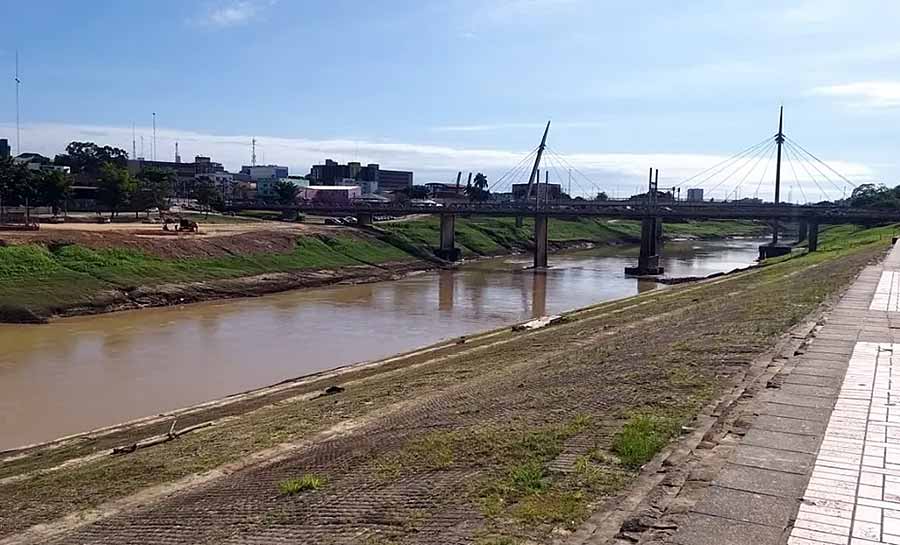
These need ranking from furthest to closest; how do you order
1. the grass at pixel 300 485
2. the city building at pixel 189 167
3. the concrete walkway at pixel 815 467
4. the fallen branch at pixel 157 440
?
1. the city building at pixel 189 167
2. the fallen branch at pixel 157 440
3. the grass at pixel 300 485
4. the concrete walkway at pixel 815 467

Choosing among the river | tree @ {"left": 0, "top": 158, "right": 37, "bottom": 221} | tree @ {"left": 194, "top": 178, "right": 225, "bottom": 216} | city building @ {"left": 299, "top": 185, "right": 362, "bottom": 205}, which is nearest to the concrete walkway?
the river

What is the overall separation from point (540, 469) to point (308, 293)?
4050 cm

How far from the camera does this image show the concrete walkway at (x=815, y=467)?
18.2 ft

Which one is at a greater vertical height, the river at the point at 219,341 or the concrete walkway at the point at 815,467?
the concrete walkway at the point at 815,467

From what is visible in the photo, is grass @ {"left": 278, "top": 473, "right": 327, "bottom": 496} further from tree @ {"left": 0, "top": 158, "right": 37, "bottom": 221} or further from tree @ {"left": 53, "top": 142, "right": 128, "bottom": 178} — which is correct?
tree @ {"left": 53, "top": 142, "right": 128, "bottom": 178}

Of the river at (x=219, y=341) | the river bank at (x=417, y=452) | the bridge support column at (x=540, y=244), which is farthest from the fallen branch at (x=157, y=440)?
the bridge support column at (x=540, y=244)

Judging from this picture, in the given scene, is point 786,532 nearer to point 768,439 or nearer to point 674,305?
point 768,439

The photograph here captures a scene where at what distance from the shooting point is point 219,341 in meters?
29.2

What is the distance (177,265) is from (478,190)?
11272cm

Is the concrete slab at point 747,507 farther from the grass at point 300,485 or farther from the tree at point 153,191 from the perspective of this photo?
the tree at point 153,191

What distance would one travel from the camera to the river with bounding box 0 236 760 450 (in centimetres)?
1928

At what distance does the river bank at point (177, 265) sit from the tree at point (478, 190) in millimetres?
65549

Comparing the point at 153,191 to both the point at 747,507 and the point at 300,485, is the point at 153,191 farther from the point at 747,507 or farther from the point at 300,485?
the point at 747,507

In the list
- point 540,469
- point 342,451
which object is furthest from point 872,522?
point 342,451
